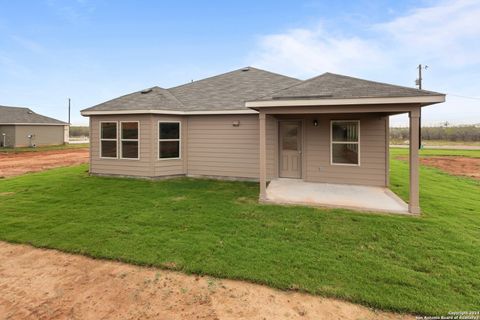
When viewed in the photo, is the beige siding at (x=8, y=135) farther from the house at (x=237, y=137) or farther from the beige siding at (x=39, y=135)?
the house at (x=237, y=137)

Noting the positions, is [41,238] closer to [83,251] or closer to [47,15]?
[83,251]

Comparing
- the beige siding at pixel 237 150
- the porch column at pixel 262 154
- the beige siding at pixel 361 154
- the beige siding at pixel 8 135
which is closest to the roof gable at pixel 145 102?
the beige siding at pixel 237 150

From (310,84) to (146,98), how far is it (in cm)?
676

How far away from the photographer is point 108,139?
33.6 ft

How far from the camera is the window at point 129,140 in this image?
977cm

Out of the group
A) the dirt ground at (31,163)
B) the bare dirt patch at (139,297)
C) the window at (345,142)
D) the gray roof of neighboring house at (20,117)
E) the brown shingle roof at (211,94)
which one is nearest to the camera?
the bare dirt patch at (139,297)

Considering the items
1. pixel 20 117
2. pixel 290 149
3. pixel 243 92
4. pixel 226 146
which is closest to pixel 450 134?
pixel 290 149

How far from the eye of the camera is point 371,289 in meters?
3.07

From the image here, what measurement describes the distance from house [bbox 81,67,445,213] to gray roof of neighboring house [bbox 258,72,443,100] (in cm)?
5

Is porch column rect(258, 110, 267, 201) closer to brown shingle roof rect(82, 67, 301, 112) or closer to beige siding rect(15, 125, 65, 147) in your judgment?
brown shingle roof rect(82, 67, 301, 112)

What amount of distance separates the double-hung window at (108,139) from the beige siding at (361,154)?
7.52 m

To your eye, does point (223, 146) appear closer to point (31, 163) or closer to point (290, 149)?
point (290, 149)

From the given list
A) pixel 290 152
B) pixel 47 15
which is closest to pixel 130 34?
pixel 47 15

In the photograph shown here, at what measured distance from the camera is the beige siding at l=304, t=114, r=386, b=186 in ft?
27.3
